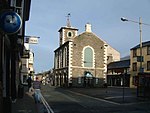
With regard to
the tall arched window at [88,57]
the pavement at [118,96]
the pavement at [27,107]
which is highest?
the tall arched window at [88,57]

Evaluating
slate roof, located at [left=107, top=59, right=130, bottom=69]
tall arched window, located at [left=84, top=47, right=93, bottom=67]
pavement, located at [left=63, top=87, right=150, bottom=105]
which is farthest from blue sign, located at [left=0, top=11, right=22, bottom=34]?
slate roof, located at [left=107, top=59, right=130, bottom=69]

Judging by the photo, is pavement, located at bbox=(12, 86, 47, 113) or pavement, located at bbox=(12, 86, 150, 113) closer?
pavement, located at bbox=(12, 86, 47, 113)

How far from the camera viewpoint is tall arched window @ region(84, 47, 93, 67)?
61.2 meters

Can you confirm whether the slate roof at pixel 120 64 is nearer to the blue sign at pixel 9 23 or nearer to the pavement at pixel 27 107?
the pavement at pixel 27 107

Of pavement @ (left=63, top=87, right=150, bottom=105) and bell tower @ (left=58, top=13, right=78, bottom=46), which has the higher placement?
bell tower @ (left=58, top=13, right=78, bottom=46)

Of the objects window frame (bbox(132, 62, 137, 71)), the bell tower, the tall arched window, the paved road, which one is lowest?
the paved road

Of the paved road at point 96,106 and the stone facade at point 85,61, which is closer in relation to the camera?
the paved road at point 96,106

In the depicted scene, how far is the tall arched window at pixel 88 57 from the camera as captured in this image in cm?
6116

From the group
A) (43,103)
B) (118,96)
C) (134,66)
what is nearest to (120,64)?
(134,66)

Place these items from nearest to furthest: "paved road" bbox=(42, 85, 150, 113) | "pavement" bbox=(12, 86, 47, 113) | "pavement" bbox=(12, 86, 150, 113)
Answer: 1. "pavement" bbox=(12, 86, 47, 113)
2. "pavement" bbox=(12, 86, 150, 113)
3. "paved road" bbox=(42, 85, 150, 113)

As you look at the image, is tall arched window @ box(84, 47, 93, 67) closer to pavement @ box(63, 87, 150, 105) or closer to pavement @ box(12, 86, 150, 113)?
pavement @ box(63, 87, 150, 105)

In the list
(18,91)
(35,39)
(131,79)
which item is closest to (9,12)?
(35,39)

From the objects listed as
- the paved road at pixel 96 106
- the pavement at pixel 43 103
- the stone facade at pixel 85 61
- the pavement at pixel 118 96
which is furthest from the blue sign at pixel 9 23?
the stone facade at pixel 85 61

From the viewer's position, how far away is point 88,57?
6169 cm
